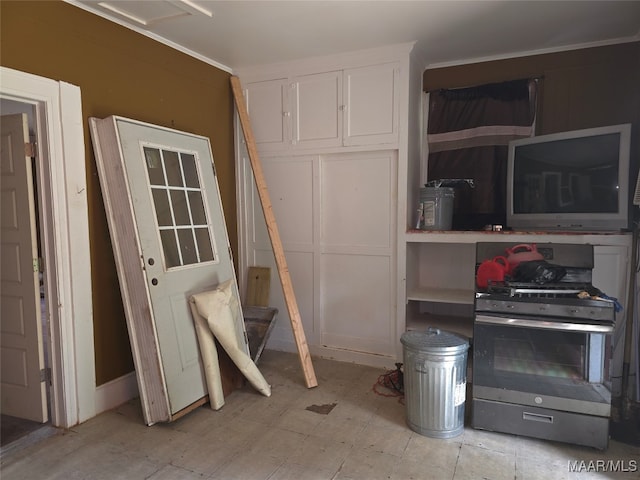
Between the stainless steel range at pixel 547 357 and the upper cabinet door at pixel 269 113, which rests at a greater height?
the upper cabinet door at pixel 269 113

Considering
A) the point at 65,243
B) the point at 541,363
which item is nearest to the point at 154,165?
the point at 65,243

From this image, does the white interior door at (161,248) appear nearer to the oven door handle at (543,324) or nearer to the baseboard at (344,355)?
the baseboard at (344,355)

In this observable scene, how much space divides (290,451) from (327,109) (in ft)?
8.65

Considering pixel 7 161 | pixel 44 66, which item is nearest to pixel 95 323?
pixel 7 161

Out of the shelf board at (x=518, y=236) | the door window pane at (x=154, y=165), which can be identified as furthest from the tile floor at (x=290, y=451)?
the door window pane at (x=154, y=165)

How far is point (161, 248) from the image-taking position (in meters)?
2.69

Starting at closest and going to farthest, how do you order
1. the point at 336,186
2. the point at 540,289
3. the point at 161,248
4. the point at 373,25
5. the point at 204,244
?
the point at 540,289 → the point at 161,248 → the point at 373,25 → the point at 204,244 → the point at 336,186

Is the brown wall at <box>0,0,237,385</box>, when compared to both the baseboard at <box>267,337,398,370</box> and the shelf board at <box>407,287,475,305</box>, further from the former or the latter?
the shelf board at <box>407,287,475,305</box>

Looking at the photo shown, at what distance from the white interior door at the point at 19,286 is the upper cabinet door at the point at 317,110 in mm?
2018

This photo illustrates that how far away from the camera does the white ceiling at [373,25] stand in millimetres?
2598

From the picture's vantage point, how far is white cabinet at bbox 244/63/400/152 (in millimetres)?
3340

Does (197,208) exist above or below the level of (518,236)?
above

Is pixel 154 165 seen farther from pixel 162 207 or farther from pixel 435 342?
pixel 435 342

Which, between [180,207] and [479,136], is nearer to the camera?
[180,207]
